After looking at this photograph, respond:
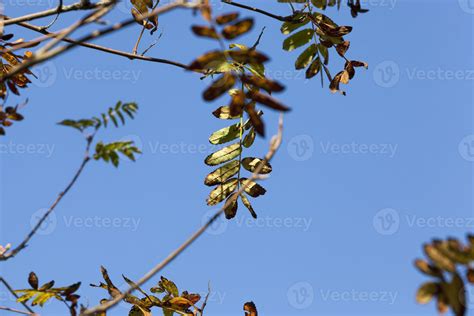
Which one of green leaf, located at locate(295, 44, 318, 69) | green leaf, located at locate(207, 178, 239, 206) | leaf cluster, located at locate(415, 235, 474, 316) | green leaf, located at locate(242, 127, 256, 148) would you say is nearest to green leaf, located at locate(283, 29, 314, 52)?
green leaf, located at locate(295, 44, 318, 69)

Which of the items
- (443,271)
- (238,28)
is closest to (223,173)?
(238,28)

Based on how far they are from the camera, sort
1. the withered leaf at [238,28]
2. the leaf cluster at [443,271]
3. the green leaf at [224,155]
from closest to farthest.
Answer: the leaf cluster at [443,271]
the withered leaf at [238,28]
the green leaf at [224,155]

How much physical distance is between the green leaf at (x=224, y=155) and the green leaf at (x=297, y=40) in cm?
61

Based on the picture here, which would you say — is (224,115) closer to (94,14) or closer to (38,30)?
(38,30)

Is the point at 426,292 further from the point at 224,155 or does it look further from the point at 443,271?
the point at 224,155

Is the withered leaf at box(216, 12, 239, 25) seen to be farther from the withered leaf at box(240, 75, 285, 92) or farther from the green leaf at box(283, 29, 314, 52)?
the green leaf at box(283, 29, 314, 52)

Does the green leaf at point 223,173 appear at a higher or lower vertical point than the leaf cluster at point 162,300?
higher

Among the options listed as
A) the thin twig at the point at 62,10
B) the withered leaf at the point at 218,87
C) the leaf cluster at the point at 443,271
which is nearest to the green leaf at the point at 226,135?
the thin twig at the point at 62,10

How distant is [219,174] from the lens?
11.5 feet

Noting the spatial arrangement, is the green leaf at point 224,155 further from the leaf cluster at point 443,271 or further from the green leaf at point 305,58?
the leaf cluster at point 443,271

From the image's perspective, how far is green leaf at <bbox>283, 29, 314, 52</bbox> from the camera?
133 inches

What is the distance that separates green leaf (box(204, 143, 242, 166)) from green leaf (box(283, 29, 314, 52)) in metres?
0.61

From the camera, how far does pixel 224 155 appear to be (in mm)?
3531

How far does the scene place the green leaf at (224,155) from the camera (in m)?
3.51
